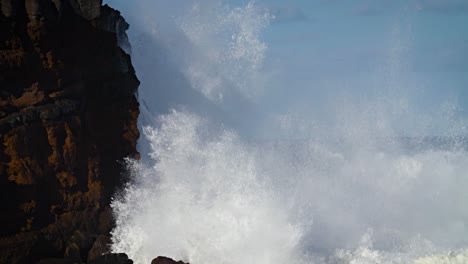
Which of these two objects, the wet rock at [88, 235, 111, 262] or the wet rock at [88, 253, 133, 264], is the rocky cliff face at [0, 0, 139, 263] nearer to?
the wet rock at [88, 235, 111, 262]

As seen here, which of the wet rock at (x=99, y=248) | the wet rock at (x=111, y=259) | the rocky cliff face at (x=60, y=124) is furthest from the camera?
the wet rock at (x=99, y=248)

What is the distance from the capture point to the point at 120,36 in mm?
12273

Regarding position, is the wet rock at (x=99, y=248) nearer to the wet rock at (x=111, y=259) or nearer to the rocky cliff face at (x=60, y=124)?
the rocky cliff face at (x=60, y=124)

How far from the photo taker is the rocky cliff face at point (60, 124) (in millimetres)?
9680

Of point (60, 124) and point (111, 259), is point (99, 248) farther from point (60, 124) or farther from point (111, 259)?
point (60, 124)

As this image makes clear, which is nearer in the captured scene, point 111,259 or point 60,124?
point 111,259

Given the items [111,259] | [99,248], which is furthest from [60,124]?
[111,259]

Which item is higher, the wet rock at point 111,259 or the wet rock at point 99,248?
the wet rock at point 99,248

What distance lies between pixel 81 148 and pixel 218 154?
3.65 metres

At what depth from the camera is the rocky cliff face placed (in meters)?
9.68

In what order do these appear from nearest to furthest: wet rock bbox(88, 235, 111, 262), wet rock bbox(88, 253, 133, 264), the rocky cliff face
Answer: wet rock bbox(88, 253, 133, 264) → the rocky cliff face → wet rock bbox(88, 235, 111, 262)

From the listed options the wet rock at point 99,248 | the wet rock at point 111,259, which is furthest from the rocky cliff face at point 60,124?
the wet rock at point 111,259

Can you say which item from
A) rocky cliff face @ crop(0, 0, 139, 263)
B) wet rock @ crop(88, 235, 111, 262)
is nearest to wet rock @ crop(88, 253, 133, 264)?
wet rock @ crop(88, 235, 111, 262)

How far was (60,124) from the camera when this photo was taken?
10133 mm
